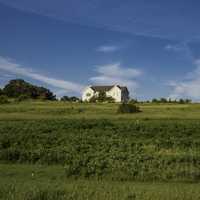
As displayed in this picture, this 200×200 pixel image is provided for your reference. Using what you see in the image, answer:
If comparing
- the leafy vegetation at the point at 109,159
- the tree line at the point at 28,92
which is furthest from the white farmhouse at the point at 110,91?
the leafy vegetation at the point at 109,159

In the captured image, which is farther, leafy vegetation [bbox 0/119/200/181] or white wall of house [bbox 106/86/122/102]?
Result: white wall of house [bbox 106/86/122/102]

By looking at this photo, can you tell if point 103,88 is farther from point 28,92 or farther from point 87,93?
point 28,92

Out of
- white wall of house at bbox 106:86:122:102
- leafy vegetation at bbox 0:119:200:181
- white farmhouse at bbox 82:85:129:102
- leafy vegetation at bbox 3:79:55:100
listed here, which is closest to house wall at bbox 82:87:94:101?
white farmhouse at bbox 82:85:129:102

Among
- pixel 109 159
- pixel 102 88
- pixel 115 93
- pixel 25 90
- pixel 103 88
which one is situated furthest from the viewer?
pixel 102 88

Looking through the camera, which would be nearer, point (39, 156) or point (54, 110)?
point (39, 156)

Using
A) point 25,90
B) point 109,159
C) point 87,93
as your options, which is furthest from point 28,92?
point 109,159

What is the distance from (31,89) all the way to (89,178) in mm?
149603

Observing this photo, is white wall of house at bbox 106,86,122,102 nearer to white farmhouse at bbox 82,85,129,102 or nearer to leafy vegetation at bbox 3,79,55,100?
white farmhouse at bbox 82,85,129,102

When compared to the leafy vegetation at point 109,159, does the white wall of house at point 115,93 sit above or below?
above

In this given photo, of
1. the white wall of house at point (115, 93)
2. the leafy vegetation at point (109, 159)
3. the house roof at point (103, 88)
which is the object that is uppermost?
the house roof at point (103, 88)

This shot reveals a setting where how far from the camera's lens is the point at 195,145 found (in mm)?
32719

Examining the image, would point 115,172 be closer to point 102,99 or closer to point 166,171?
point 166,171

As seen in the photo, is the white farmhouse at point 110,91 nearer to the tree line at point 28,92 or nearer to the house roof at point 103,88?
the house roof at point 103,88

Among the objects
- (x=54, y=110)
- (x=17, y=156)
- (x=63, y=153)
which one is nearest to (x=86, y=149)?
(x=63, y=153)
